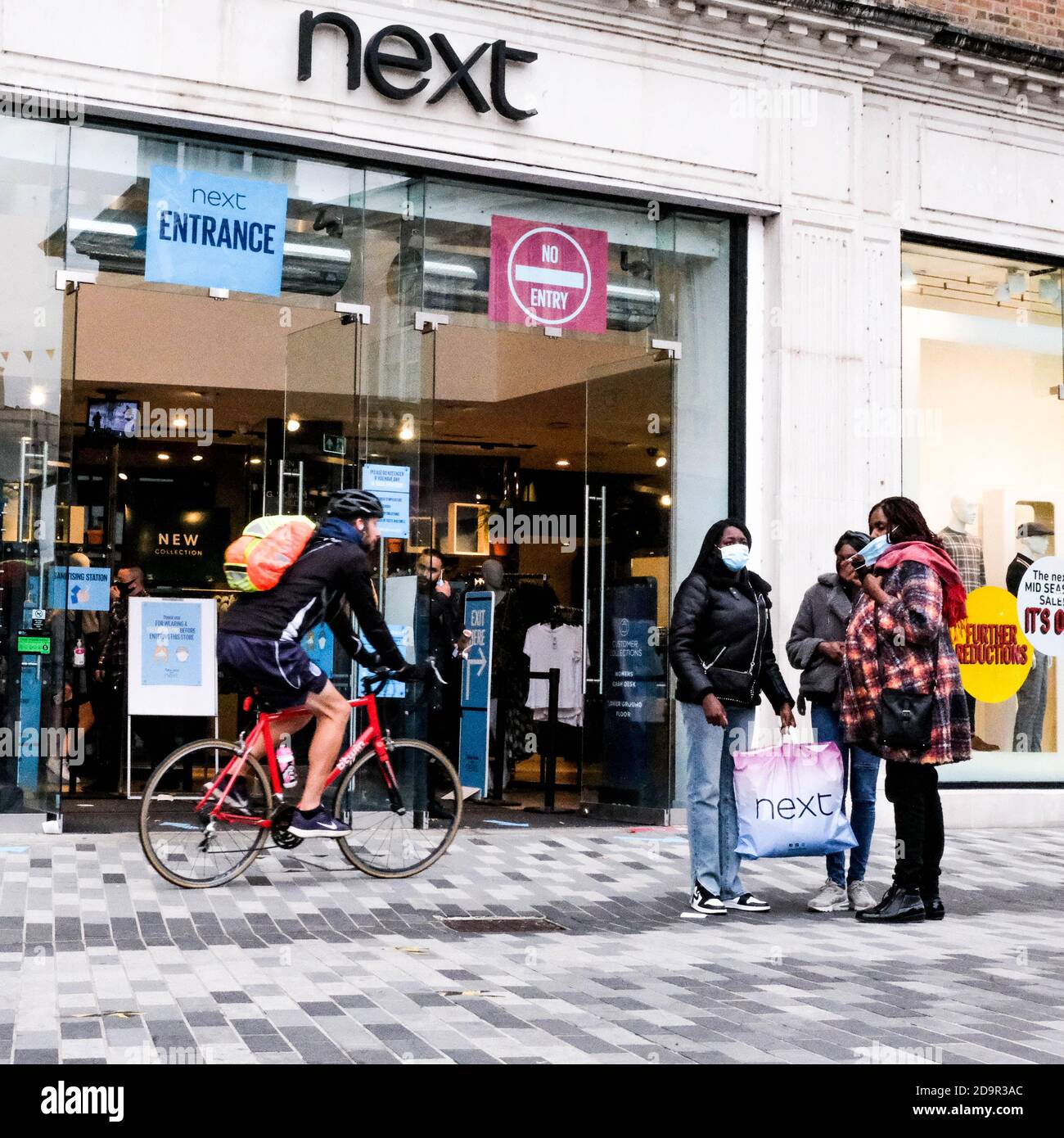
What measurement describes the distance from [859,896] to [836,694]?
3.41 ft

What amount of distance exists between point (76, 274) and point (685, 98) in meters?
4.47

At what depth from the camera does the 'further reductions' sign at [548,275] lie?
10914 mm

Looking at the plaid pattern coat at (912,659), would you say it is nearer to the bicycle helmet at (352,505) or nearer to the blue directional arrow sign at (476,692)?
the bicycle helmet at (352,505)

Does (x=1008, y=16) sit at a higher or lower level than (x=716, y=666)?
higher

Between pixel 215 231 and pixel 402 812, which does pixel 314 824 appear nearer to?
pixel 402 812

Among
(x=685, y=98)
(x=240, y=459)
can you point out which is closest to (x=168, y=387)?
(x=240, y=459)

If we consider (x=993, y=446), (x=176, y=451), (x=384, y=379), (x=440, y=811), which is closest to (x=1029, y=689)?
(x=993, y=446)

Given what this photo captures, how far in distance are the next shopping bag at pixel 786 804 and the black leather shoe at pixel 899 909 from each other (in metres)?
0.35

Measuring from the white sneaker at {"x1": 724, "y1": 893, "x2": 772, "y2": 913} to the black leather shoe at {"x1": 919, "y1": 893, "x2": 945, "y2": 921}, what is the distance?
2.57 ft

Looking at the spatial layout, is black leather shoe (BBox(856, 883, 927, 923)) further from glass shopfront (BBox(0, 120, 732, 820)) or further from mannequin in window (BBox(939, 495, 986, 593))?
mannequin in window (BBox(939, 495, 986, 593))

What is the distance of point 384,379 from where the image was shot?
10508mm

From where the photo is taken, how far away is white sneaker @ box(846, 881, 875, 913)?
8.01 metres

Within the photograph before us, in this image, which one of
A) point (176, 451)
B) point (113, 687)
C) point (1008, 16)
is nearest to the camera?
point (1008, 16)
